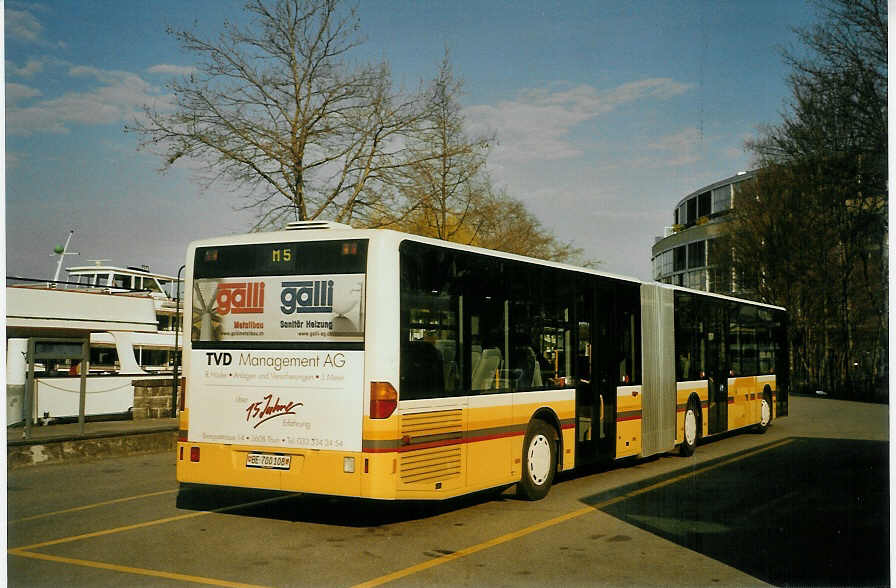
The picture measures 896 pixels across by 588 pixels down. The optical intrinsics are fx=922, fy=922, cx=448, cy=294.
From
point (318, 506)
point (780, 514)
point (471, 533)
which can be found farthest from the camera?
point (318, 506)

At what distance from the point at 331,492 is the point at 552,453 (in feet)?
12.3

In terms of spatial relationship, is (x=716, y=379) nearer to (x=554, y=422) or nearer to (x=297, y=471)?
(x=554, y=422)

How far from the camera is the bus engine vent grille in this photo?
28.6 feet

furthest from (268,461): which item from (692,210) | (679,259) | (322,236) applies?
(692,210)

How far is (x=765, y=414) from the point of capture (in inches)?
817

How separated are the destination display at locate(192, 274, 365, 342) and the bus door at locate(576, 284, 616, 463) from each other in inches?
177

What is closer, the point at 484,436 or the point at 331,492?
the point at 331,492

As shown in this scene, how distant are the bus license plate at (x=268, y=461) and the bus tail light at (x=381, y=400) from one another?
3.53 feet

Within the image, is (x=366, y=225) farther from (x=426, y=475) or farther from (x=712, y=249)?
(x=712, y=249)

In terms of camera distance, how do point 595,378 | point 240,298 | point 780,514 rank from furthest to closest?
point 595,378, point 780,514, point 240,298

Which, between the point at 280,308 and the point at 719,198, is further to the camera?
the point at 719,198

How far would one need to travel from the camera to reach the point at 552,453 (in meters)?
11.5

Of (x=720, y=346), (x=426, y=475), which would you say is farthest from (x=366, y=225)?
(x=426, y=475)

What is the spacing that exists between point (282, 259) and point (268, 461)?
1.99 metres
